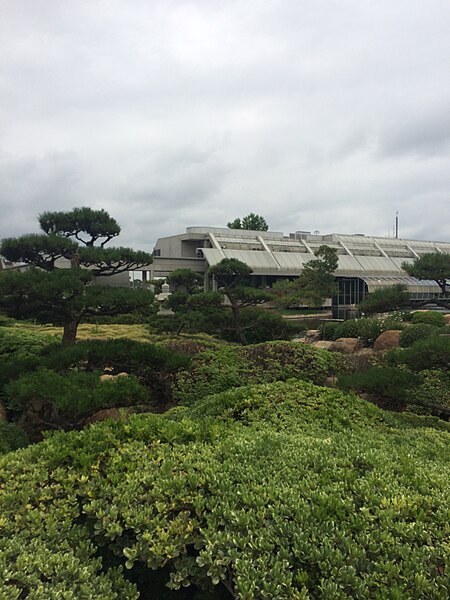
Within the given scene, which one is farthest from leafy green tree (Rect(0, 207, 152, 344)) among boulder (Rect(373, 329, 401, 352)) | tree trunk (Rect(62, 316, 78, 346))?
boulder (Rect(373, 329, 401, 352))

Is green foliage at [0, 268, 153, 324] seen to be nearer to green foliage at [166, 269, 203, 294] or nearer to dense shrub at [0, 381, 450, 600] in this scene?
dense shrub at [0, 381, 450, 600]

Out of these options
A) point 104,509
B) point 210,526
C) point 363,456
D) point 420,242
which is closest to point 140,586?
point 104,509

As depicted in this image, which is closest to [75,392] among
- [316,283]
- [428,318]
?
[428,318]

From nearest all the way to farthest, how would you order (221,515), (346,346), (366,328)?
(221,515) → (346,346) → (366,328)

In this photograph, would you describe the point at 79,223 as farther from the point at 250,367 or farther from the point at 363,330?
the point at 363,330

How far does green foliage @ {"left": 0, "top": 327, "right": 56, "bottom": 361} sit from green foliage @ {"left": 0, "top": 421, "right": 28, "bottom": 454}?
3.69 meters

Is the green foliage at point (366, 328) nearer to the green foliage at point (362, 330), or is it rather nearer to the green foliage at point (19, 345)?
the green foliage at point (362, 330)

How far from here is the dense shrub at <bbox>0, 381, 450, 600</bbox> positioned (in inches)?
78.6

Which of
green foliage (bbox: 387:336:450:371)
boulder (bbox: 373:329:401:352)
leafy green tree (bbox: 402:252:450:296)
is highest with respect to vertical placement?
leafy green tree (bbox: 402:252:450:296)

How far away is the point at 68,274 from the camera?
720cm

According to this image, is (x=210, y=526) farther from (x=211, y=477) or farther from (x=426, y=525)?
(x=426, y=525)

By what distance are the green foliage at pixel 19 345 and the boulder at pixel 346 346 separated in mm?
9654

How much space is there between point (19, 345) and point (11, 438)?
5.14m

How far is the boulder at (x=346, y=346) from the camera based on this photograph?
14969mm
